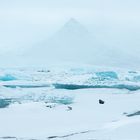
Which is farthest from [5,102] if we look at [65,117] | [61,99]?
[65,117]

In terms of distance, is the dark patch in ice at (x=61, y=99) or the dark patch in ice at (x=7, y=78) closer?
the dark patch in ice at (x=61, y=99)

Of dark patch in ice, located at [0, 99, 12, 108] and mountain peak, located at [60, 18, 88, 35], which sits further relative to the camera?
mountain peak, located at [60, 18, 88, 35]

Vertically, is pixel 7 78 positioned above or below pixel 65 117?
above

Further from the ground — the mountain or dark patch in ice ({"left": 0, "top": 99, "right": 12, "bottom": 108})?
the mountain

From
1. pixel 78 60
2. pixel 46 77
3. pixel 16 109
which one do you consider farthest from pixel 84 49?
pixel 16 109

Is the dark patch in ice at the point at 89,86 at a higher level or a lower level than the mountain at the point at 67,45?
lower

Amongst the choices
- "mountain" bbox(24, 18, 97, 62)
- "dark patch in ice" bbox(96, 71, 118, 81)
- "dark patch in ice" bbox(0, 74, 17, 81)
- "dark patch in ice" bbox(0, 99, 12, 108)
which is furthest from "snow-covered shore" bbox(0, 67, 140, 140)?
"mountain" bbox(24, 18, 97, 62)

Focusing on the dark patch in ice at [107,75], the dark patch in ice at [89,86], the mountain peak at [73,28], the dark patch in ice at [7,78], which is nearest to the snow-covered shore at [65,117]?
the dark patch in ice at [89,86]

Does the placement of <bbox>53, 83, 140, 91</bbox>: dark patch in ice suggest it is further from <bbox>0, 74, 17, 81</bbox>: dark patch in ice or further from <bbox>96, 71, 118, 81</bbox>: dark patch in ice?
<bbox>0, 74, 17, 81</bbox>: dark patch in ice

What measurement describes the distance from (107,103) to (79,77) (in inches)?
321

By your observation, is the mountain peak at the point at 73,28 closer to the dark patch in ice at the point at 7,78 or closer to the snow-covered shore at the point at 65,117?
the dark patch in ice at the point at 7,78

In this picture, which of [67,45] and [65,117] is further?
[67,45]

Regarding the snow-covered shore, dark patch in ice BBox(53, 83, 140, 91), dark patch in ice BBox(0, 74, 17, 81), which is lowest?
the snow-covered shore

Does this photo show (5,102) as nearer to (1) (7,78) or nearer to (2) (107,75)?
(1) (7,78)
